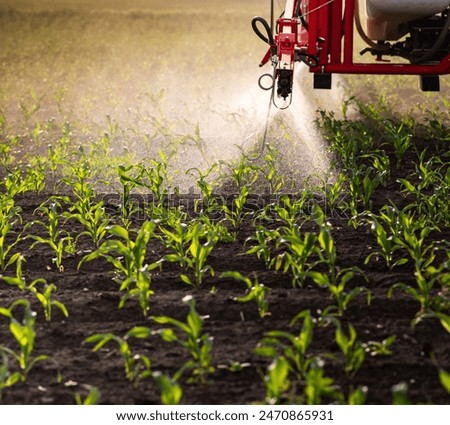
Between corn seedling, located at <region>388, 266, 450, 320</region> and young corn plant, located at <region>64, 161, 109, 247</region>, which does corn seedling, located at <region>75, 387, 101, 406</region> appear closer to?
corn seedling, located at <region>388, 266, 450, 320</region>

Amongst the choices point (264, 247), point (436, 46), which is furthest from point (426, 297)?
point (436, 46)

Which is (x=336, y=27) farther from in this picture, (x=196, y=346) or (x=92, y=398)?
(x=92, y=398)

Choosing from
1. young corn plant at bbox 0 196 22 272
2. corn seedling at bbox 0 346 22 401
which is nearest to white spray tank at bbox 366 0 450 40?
young corn plant at bbox 0 196 22 272

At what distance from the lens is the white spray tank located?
776cm

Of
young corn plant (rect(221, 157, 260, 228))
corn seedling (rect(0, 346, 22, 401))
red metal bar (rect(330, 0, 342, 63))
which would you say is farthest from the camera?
red metal bar (rect(330, 0, 342, 63))

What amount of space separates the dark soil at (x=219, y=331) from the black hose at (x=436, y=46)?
103 inches

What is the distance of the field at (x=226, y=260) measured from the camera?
4.00 meters

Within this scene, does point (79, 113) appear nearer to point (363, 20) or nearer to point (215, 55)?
point (215, 55)

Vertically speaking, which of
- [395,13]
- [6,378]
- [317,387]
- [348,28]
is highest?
[395,13]

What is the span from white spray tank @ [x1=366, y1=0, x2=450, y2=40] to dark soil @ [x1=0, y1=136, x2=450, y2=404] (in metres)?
2.74

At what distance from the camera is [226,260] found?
5.52m

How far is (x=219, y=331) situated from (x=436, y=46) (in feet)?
13.7

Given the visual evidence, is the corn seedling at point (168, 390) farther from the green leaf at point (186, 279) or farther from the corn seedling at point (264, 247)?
the corn seedling at point (264, 247)

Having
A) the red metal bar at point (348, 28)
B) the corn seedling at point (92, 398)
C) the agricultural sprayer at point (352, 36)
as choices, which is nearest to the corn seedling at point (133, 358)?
the corn seedling at point (92, 398)
